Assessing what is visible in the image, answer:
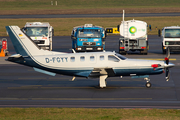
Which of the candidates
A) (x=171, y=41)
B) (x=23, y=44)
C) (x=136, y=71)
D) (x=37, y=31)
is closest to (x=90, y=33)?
(x=37, y=31)

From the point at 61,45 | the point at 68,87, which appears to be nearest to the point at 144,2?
the point at 61,45

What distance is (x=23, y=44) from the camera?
22.4 m

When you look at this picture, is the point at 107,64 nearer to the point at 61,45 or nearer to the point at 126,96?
the point at 126,96

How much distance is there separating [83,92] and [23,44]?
210 inches

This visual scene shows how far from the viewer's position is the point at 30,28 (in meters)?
40.8

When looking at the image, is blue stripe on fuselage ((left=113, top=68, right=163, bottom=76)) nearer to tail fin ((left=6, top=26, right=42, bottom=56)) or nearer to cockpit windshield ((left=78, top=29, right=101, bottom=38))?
tail fin ((left=6, top=26, right=42, bottom=56))

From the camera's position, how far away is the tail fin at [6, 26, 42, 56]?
22297 mm

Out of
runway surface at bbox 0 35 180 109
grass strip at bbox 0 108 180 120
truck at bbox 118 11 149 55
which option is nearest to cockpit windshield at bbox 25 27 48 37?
truck at bbox 118 11 149 55

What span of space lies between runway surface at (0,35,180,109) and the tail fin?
2609mm

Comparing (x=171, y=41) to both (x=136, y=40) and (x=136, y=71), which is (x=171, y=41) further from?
(x=136, y=71)

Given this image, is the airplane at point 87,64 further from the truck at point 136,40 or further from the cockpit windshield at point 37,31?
the cockpit windshield at point 37,31

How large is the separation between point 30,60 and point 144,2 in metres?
124

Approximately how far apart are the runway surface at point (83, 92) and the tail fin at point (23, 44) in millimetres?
2609

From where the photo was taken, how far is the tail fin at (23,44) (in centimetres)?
2230
